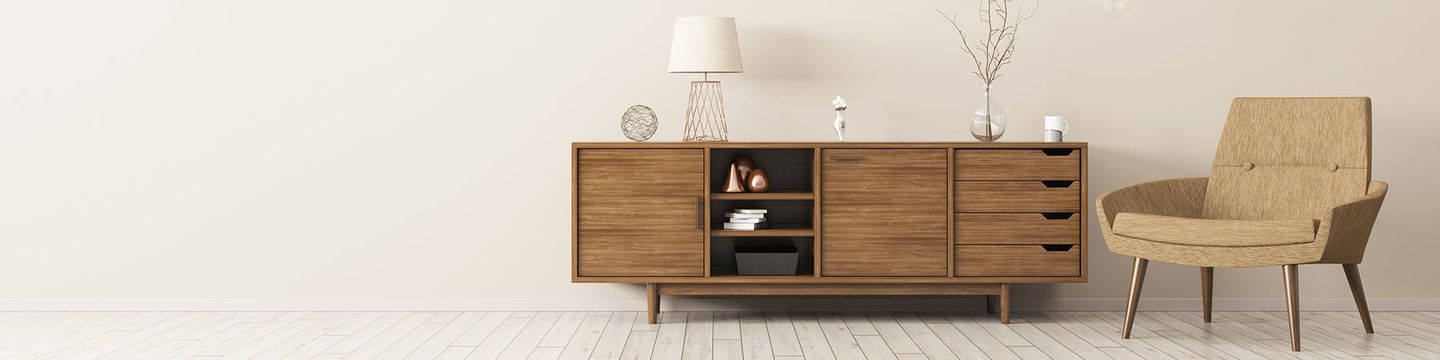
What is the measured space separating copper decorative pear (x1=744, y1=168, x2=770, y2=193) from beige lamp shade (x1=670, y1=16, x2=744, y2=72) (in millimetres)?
338

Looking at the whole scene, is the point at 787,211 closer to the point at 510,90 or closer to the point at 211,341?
the point at 510,90

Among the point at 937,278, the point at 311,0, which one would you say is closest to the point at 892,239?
the point at 937,278

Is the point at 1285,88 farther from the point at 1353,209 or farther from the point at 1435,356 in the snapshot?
the point at 1435,356

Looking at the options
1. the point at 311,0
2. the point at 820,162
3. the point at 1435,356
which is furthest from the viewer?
the point at 311,0

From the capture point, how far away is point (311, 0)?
13.2 ft

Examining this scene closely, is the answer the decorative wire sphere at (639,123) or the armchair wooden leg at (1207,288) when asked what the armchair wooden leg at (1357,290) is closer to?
the armchair wooden leg at (1207,288)

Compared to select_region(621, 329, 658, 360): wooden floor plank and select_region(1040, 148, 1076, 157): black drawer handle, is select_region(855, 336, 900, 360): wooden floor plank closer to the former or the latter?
select_region(621, 329, 658, 360): wooden floor plank

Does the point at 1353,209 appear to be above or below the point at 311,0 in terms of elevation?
below

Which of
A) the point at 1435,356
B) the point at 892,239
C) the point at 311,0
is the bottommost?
the point at 1435,356

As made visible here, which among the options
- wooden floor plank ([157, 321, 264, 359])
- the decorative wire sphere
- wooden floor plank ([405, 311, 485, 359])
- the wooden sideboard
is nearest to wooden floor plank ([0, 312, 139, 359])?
wooden floor plank ([157, 321, 264, 359])

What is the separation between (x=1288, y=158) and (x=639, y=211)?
2035 mm

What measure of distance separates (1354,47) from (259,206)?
3.83 m

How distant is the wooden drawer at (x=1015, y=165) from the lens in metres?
3.68

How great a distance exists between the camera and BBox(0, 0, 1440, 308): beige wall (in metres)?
4.02
